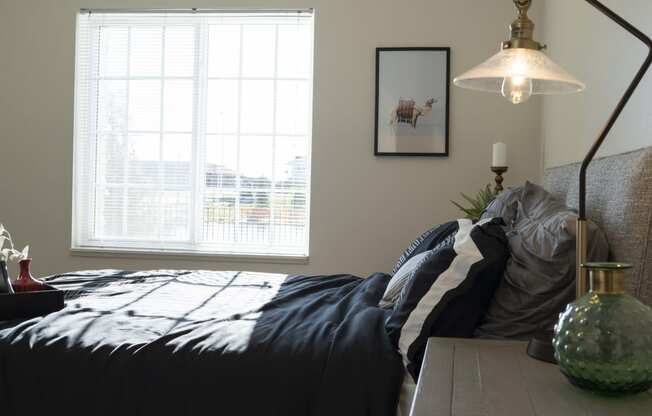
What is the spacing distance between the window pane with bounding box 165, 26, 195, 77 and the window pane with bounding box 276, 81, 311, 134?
643mm

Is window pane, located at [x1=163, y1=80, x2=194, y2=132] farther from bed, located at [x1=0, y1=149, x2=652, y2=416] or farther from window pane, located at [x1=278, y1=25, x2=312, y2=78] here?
bed, located at [x1=0, y1=149, x2=652, y2=416]

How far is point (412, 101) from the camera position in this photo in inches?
164

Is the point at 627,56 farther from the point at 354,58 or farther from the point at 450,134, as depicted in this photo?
the point at 354,58

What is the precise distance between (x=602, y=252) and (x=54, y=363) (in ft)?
5.03

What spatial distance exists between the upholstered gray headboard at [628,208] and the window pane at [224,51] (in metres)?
2.99

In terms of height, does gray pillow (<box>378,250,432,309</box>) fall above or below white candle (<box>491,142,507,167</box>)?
below

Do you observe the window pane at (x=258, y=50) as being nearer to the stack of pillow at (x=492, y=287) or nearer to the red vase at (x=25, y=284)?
the red vase at (x=25, y=284)

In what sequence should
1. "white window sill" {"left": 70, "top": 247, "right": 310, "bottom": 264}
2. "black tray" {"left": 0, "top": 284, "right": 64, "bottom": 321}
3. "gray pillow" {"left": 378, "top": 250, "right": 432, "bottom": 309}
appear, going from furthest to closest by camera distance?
"white window sill" {"left": 70, "top": 247, "right": 310, "bottom": 264}
"gray pillow" {"left": 378, "top": 250, "right": 432, "bottom": 309}
"black tray" {"left": 0, "top": 284, "right": 64, "bottom": 321}

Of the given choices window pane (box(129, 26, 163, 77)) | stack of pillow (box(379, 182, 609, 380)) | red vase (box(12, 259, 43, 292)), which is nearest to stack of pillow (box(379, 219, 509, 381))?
stack of pillow (box(379, 182, 609, 380))

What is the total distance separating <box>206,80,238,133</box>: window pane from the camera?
4453mm

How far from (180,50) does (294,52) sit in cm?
80

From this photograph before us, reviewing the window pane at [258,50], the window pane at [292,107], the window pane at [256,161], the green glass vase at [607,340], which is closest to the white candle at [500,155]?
the window pane at [292,107]

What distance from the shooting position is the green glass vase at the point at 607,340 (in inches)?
40.1

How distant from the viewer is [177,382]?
1.74 meters
